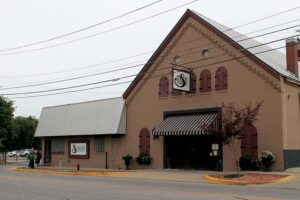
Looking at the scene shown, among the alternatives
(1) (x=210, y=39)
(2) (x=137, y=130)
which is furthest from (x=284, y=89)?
(2) (x=137, y=130)

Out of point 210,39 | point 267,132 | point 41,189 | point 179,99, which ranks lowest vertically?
point 41,189

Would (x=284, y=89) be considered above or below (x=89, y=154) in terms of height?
above

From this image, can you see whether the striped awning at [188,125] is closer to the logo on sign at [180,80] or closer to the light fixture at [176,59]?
the logo on sign at [180,80]

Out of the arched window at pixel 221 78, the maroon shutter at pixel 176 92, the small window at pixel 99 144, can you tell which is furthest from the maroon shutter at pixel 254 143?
the small window at pixel 99 144

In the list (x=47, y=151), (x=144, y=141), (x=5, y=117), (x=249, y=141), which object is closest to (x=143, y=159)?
(x=144, y=141)

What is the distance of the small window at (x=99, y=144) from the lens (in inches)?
1451

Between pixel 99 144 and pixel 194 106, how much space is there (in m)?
10.3

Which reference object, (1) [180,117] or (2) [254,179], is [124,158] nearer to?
(1) [180,117]

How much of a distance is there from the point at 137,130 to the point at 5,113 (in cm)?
2081

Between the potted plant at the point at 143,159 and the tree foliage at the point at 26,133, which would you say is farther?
the tree foliage at the point at 26,133

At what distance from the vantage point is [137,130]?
3459 cm

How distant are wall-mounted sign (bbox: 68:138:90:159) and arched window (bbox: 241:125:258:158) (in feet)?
50.1

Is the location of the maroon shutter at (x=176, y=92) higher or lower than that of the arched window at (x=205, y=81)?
lower

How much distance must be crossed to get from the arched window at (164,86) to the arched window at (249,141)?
24.8 feet
